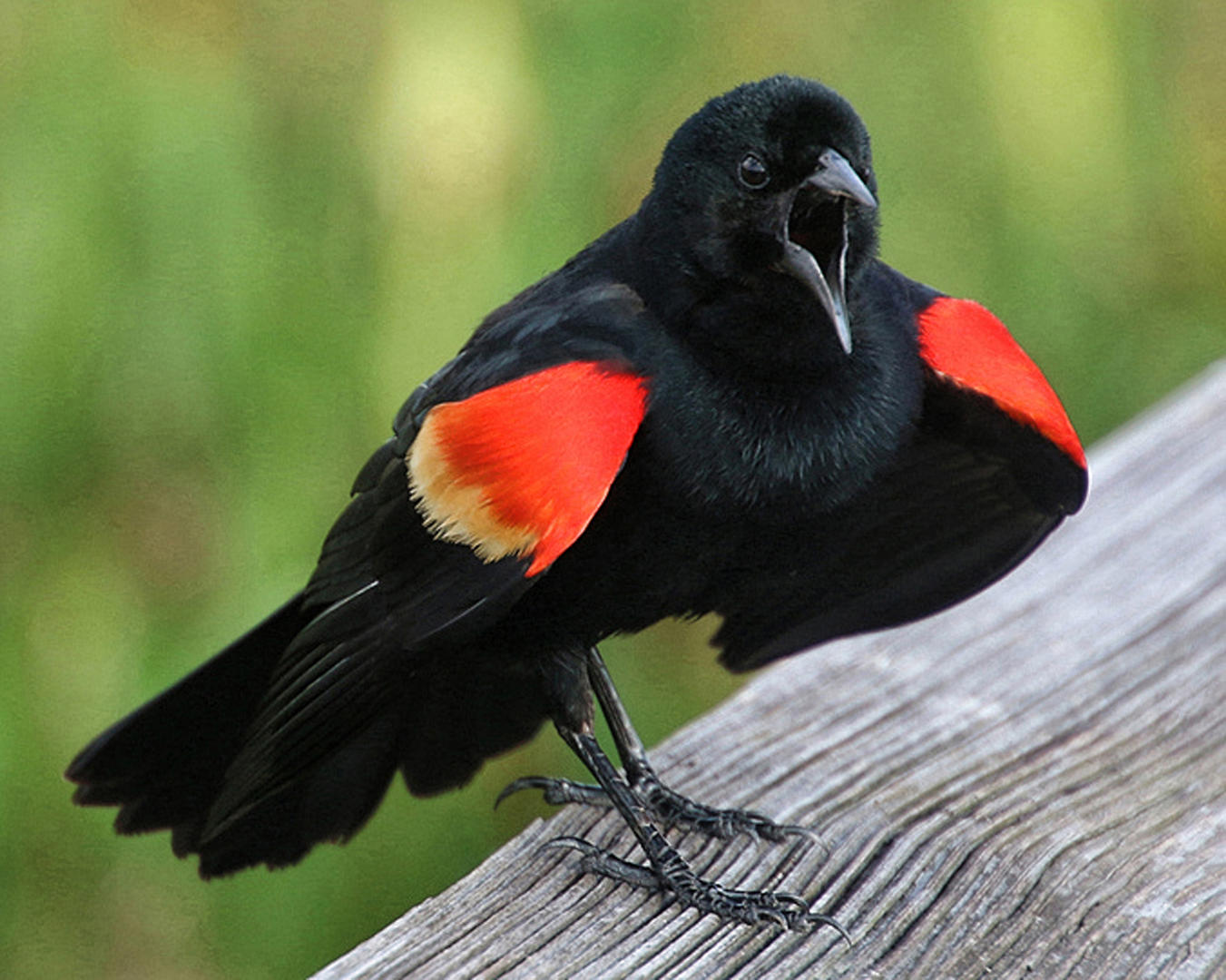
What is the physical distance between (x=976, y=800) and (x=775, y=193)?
67 centimetres

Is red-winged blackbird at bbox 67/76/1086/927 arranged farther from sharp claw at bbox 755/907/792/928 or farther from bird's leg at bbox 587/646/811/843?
sharp claw at bbox 755/907/792/928

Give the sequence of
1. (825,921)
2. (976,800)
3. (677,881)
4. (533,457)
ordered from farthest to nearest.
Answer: (533,457), (976,800), (677,881), (825,921)

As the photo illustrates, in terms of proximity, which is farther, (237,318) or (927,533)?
(237,318)

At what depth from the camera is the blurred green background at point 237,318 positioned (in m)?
2.48

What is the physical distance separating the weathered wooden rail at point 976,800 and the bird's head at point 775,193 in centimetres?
43

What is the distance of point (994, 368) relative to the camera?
193 centimetres

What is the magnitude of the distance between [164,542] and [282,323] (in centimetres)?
40

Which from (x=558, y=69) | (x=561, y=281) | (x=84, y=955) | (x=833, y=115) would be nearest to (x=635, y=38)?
(x=558, y=69)

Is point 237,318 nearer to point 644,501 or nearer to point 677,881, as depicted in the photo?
point 644,501

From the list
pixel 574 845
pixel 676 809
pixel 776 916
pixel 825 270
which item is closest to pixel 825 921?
pixel 776 916

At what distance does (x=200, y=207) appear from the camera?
2.64 m

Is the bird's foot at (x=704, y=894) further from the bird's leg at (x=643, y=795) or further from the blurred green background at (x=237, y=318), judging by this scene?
the blurred green background at (x=237, y=318)

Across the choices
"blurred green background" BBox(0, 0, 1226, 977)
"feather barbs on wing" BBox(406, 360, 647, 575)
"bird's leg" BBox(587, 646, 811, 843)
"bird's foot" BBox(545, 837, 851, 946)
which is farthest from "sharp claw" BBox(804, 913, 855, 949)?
"blurred green background" BBox(0, 0, 1226, 977)

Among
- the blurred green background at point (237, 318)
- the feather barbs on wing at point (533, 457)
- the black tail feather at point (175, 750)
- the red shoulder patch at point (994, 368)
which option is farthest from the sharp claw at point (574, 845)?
the blurred green background at point (237, 318)
